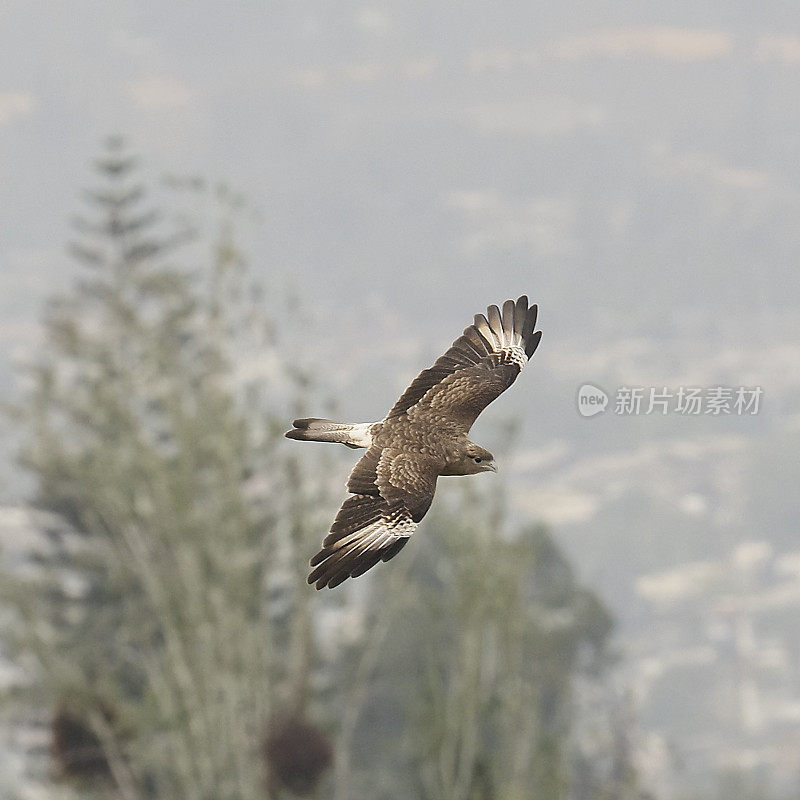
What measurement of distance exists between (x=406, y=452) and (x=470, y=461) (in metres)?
0.37

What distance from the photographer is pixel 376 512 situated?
6078 millimetres

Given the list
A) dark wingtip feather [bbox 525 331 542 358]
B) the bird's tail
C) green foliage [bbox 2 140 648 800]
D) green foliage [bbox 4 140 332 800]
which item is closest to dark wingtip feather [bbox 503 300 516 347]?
dark wingtip feather [bbox 525 331 542 358]

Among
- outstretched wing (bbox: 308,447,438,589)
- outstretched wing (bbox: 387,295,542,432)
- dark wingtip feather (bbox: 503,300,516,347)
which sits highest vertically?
dark wingtip feather (bbox: 503,300,516,347)

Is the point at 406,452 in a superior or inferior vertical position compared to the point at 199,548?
inferior

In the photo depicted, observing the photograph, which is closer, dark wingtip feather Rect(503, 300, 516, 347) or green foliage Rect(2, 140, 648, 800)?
dark wingtip feather Rect(503, 300, 516, 347)

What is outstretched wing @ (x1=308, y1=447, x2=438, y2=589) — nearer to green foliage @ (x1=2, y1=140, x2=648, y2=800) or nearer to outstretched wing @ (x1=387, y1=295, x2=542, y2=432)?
outstretched wing @ (x1=387, y1=295, x2=542, y2=432)

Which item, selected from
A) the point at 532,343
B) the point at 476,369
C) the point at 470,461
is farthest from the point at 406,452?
the point at 532,343

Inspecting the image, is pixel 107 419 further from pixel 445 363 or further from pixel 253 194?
pixel 445 363

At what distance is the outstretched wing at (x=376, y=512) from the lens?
5.74 meters

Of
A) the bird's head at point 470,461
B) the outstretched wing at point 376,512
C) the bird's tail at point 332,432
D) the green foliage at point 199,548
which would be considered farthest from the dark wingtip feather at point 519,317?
the green foliage at point 199,548

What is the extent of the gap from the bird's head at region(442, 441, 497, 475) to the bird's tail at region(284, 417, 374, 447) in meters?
0.43

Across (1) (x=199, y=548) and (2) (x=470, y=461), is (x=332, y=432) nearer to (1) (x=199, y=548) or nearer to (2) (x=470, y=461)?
(2) (x=470, y=461)

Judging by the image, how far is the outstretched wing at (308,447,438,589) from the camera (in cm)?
574

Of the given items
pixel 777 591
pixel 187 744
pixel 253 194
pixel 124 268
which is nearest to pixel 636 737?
pixel 187 744
